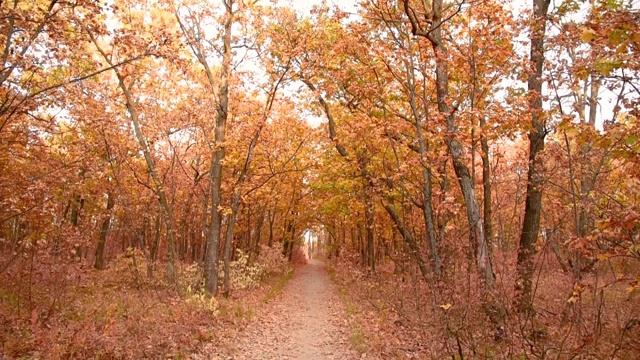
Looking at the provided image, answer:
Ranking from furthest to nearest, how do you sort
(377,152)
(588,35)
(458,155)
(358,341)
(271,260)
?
(271,260) → (377,152) → (358,341) → (458,155) → (588,35)

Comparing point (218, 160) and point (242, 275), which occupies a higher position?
point (218, 160)

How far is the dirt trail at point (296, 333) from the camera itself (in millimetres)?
9047

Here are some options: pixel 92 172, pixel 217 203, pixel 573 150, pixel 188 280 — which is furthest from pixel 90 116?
pixel 573 150

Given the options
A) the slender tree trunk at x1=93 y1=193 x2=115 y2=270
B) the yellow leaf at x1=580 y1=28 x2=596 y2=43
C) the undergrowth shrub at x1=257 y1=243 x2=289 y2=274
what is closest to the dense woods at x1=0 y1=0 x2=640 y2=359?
the yellow leaf at x1=580 y1=28 x2=596 y2=43

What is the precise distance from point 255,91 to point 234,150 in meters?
2.44

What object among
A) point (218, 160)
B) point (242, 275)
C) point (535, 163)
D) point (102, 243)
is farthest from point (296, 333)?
point (102, 243)

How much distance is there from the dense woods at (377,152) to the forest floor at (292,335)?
0.77 m

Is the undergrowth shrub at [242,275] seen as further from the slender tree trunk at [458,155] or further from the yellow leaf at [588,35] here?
the yellow leaf at [588,35]

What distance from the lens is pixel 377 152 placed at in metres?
15.6

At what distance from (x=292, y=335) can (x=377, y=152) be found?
25.2ft

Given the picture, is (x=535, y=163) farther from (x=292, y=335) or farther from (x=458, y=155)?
(x=292, y=335)

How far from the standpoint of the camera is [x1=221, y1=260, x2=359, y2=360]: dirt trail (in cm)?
905

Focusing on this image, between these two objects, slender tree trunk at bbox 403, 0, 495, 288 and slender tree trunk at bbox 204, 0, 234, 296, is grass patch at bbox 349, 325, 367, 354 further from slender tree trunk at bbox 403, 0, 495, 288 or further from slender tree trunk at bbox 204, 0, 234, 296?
slender tree trunk at bbox 204, 0, 234, 296

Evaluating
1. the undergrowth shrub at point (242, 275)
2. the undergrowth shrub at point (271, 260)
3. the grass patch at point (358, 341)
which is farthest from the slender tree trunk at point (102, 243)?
the grass patch at point (358, 341)
